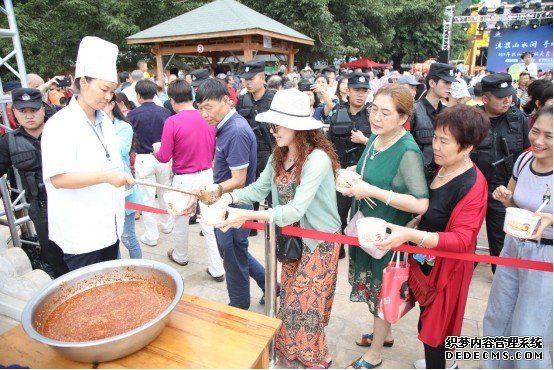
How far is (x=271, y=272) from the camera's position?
2363 millimetres

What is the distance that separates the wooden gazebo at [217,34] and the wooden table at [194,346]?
1075 centimetres

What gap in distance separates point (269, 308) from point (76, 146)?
1.57 meters

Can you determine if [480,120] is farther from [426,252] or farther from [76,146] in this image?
[76,146]

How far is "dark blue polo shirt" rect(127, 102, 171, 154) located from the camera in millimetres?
4758

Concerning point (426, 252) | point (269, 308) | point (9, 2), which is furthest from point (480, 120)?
point (9, 2)

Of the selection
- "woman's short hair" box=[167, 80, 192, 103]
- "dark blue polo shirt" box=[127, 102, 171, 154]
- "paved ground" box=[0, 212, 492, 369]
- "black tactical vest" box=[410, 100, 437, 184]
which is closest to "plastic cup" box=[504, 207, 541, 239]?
"paved ground" box=[0, 212, 492, 369]

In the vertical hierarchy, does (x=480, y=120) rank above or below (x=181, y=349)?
above

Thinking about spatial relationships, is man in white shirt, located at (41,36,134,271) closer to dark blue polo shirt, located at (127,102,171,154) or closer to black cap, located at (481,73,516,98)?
dark blue polo shirt, located at (127,102,171,154)

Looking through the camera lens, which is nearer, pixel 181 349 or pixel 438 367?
pixel 181 349

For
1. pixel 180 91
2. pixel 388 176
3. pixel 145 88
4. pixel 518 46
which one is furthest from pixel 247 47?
pixel 518 46

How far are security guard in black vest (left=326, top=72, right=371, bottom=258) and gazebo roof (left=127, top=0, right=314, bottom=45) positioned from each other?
7.90 m

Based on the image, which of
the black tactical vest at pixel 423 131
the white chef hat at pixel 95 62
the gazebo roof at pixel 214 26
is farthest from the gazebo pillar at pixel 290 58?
the white chef hat at pixel 95 62

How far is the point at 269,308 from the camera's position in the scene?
2.46 m

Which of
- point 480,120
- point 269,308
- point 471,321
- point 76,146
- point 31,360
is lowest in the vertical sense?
point 471,321
